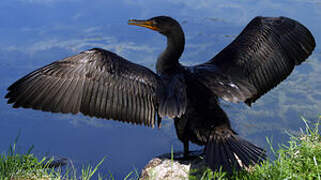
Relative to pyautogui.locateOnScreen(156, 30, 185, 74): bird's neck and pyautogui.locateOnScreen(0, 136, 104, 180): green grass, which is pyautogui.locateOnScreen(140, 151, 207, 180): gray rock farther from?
pyautogui.locateOnScreen(156, 30, 185, 74): bird's neck

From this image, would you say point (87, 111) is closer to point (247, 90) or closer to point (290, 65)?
point (247, 90)

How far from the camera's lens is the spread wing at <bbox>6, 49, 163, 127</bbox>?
10.6 feet

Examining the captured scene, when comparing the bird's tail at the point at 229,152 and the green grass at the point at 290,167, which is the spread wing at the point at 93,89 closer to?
the bird's tail at the point at 229,152

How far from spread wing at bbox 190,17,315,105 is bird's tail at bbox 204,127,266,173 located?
539 millimetres

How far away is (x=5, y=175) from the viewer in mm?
3178

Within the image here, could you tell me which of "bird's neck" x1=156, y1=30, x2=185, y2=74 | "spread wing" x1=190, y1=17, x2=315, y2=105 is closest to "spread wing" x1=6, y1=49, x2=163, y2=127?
"bird's neck" x1=156, y1=30, x2=185, y2=74

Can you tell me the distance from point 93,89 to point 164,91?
22.0 inches

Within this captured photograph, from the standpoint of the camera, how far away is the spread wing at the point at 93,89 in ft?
10.6

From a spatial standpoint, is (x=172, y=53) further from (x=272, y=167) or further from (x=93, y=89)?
(x=272, y=167)

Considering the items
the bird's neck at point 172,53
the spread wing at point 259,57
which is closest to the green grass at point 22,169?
the bird's neck at point 172,53

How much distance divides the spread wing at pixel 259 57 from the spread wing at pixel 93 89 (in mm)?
511

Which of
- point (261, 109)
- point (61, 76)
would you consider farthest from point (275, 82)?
point (261, 109)

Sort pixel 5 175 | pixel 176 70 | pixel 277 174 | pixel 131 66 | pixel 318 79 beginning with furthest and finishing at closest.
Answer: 1. pixel 318 79
2. pixel 176 70
3. pixel 131 66
4. pixel 5 175
5. pixel 277 174

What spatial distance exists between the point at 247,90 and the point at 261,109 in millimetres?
3768
